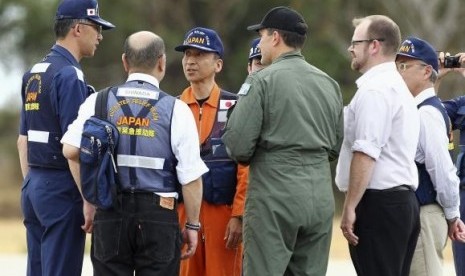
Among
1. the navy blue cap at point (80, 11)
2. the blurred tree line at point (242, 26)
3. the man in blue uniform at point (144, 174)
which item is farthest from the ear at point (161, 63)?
the blurred tree line at point (242, 26)

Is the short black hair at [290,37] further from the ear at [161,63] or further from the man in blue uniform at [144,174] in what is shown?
the man in blue uniform at [144,174]

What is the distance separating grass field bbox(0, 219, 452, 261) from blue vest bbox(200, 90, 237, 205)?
374 inches

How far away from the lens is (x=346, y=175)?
6.98m

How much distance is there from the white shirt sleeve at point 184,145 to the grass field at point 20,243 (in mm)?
10513

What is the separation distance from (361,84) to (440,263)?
4.58 ft

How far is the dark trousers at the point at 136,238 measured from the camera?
6340 mm

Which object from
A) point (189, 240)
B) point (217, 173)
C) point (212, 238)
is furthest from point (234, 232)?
point (189, 240)

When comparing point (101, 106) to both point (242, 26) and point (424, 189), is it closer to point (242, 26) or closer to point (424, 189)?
point (424, 189)

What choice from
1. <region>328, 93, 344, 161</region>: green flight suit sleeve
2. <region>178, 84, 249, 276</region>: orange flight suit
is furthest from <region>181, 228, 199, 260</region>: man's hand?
<region>328, 93, 344, 161</region>: green flight suit sleeve

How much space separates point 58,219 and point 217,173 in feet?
3.85

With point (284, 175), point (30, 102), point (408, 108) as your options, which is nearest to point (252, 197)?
point (284, 175)

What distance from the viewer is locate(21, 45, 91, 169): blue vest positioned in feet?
22.7

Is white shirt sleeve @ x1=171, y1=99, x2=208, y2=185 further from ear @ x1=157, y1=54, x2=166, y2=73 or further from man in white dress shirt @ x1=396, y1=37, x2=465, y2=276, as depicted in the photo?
man in white dress shirt @ x1=396, y1=37, x2=465, y2=276

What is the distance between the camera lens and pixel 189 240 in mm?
6680
